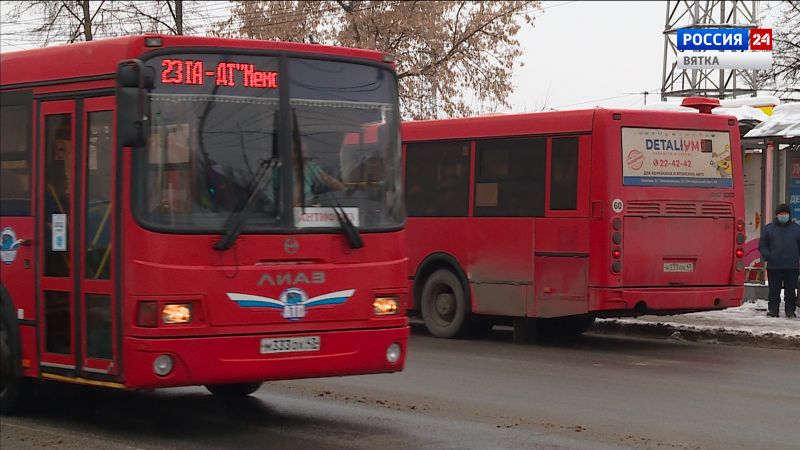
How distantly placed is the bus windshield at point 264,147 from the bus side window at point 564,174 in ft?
20.3

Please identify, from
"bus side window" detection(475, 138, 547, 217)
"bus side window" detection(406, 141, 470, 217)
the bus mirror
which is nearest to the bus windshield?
the bus mirror

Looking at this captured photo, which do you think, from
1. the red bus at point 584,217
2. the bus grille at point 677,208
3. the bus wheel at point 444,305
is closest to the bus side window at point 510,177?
the red bus at point 584,217

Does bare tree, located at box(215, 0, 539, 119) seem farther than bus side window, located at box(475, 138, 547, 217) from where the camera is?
Yes

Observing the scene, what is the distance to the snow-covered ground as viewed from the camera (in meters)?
17.7

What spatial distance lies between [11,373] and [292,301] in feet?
8.39

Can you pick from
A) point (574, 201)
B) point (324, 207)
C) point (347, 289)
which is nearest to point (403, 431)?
point (347, 289)

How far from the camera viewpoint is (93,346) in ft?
33.0

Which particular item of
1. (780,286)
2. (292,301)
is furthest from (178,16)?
(292,301)

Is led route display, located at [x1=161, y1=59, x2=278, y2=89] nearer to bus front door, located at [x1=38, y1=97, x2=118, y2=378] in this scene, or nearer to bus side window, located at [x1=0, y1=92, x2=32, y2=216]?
bus front door, located at [x1=38, y1=97, x2=118, y2=378]

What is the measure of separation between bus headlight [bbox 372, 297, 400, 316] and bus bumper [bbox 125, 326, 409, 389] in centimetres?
13

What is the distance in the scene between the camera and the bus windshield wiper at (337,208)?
1009 cm

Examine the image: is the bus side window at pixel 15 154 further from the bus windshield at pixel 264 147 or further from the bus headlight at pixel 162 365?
the bus headlight at pixel 162 365

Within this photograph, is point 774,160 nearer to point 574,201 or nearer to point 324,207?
point 574,201

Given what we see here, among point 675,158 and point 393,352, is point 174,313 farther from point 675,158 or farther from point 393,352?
point 675,158
